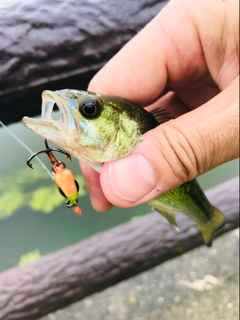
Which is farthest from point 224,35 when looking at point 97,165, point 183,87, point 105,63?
point 97,165

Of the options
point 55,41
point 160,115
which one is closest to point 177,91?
point 160,115

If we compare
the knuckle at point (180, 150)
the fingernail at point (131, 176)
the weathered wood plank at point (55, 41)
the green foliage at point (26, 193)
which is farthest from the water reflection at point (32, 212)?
the knuckle at point (180, 150)

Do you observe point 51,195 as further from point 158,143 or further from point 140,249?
point 158,143

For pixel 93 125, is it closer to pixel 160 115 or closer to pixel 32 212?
pixel 160 115

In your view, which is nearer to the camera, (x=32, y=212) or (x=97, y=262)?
(x=97, y=262)

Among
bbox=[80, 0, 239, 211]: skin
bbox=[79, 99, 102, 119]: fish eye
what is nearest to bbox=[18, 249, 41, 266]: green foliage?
bbox=[80, 0, 239, 211]: skin

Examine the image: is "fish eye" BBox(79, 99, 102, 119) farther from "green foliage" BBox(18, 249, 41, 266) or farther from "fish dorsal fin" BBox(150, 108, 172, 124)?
"green foliage" BBox(18, 249, 41, 266)
